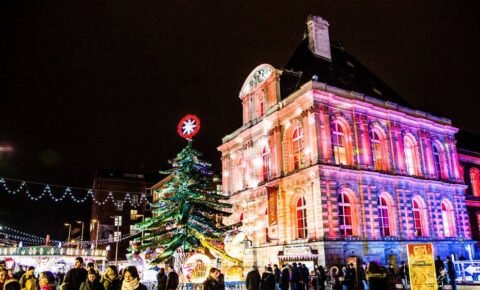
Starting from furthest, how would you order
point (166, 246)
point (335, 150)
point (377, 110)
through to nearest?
point (377, 110) < point (335, 150) < point (166, 246)

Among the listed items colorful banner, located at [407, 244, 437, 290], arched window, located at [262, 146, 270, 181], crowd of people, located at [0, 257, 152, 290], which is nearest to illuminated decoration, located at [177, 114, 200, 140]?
arched window, located at [262, 146, 270, 181]

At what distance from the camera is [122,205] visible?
72688 mm

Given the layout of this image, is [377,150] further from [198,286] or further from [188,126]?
[198,286]

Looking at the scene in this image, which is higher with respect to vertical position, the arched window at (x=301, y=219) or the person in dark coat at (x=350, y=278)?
the arched window at (x=301, y=219)

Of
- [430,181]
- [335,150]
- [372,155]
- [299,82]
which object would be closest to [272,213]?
[335,150]

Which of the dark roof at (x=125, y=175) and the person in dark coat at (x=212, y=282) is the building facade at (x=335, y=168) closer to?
the person in dark coat at (x=212, y=282)

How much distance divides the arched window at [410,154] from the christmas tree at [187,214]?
1722 cm

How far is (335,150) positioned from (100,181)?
53.3 m

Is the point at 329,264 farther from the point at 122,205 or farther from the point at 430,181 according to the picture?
the point at 122,205

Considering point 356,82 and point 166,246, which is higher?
point 356,82

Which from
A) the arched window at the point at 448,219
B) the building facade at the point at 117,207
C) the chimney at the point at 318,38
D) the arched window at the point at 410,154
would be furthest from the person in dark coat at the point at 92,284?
the building facade at the point at 117,207

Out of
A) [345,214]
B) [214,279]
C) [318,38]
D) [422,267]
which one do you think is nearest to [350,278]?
[345,214]

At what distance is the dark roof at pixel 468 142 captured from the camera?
42.0 meters

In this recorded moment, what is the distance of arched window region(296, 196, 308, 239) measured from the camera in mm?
28439
